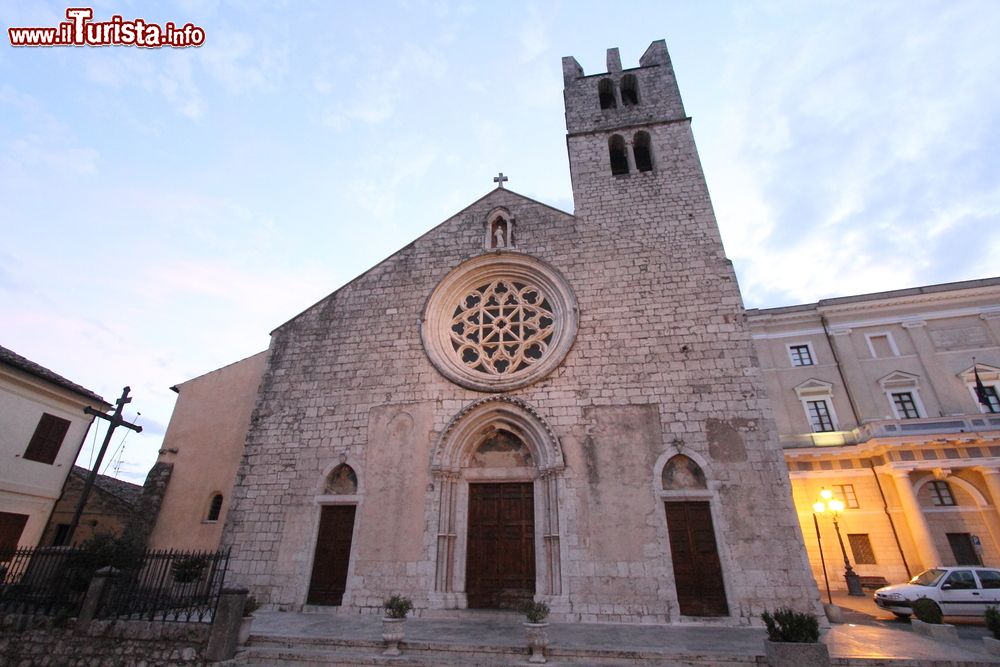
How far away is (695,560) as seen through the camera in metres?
8.09

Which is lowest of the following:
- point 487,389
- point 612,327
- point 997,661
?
point 997,661

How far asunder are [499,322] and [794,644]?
780 cm

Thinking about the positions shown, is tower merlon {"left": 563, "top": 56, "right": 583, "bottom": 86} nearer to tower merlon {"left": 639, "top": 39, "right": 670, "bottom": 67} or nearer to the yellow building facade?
tower merlon {"left": 639, "top": 39, "right": 670, "bottom": 67}

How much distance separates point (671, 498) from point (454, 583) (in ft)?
14.5

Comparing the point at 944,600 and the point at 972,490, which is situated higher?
the point at 972,490

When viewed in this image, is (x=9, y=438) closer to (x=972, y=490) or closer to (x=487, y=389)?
(x=487, y=389)

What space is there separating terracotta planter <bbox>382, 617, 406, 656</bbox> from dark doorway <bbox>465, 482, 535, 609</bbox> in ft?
9.06

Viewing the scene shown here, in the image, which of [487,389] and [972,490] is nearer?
[487,389]

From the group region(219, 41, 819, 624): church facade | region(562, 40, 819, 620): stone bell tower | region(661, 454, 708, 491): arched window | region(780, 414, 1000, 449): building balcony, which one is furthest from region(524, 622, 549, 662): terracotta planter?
region(780, 414, 1000, 449): building balcony

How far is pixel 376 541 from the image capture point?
9.12 meters

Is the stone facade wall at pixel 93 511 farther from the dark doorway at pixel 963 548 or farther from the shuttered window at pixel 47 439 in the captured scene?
the dark doorway at pixel 963 548

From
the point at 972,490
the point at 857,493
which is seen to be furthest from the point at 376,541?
the point at 972,490

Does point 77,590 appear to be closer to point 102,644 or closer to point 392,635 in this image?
point 102,644

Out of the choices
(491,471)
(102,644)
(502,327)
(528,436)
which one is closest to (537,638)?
(491,471)
